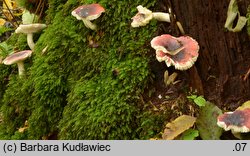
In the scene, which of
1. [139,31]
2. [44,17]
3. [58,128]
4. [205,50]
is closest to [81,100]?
[58,128]

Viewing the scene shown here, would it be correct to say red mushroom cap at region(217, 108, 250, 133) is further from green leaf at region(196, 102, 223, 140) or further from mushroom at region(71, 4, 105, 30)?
mushroom at region(71, 4, 105, 30)

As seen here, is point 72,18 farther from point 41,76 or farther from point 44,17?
point 44,17

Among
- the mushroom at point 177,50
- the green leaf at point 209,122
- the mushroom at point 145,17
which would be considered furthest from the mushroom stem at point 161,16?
the green leaf at point 209,122

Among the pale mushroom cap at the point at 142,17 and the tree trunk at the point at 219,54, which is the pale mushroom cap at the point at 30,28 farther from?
the tree trunk at the point at 219,54

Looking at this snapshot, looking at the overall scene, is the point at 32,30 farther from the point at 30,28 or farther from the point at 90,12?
the point at 90,12

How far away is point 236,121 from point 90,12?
1542mm

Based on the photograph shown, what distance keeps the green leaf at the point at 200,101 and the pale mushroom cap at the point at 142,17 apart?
29.8 inches

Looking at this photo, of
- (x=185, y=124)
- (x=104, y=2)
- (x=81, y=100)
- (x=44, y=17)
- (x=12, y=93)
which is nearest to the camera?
(x=185, y=124)

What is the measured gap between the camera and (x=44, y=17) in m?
4.63

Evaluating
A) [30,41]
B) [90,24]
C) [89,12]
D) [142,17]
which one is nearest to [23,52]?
[30,41]

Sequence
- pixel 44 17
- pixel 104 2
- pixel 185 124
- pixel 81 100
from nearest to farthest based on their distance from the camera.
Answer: pixel 185 124 → pixel 81 100 → pixel 104 2 → pixel 44 17

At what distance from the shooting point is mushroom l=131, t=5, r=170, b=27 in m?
3.13

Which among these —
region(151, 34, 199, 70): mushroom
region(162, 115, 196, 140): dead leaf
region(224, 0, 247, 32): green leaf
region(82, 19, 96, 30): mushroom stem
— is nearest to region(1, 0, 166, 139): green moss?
region(82, 19, 96, 30): mushroom stem

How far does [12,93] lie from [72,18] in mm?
1046
